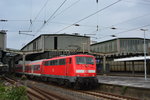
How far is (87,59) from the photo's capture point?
20.5m

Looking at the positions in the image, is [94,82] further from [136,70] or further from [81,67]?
[136,70]

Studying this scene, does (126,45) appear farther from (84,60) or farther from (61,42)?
(84,60)

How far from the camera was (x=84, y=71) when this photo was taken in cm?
1978

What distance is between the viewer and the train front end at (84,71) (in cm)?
1945

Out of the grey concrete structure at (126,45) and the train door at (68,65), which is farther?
the grey concrete structure at (126,45)

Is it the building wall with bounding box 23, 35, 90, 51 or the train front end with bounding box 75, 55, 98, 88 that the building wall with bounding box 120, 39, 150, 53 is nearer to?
the building wall with bounding box 23, 35, 90, 51

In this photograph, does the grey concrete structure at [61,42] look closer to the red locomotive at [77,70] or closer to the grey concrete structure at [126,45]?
the grey concrete structure at [126,45]

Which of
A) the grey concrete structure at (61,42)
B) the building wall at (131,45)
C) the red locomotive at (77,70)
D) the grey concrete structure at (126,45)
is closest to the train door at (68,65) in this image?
the red locomotive at (77,70)

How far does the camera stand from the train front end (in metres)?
19.4

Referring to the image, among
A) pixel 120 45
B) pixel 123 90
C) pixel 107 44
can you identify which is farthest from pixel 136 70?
pixel 123 90

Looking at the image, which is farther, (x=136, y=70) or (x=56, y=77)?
(x=136, y=70)

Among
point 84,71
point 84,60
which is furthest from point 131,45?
point 84,71

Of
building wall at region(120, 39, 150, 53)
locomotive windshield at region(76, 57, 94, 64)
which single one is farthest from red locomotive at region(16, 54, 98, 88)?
building wall at region(120, 39, 150, 53)

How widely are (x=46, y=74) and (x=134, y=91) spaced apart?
47.8 feet
